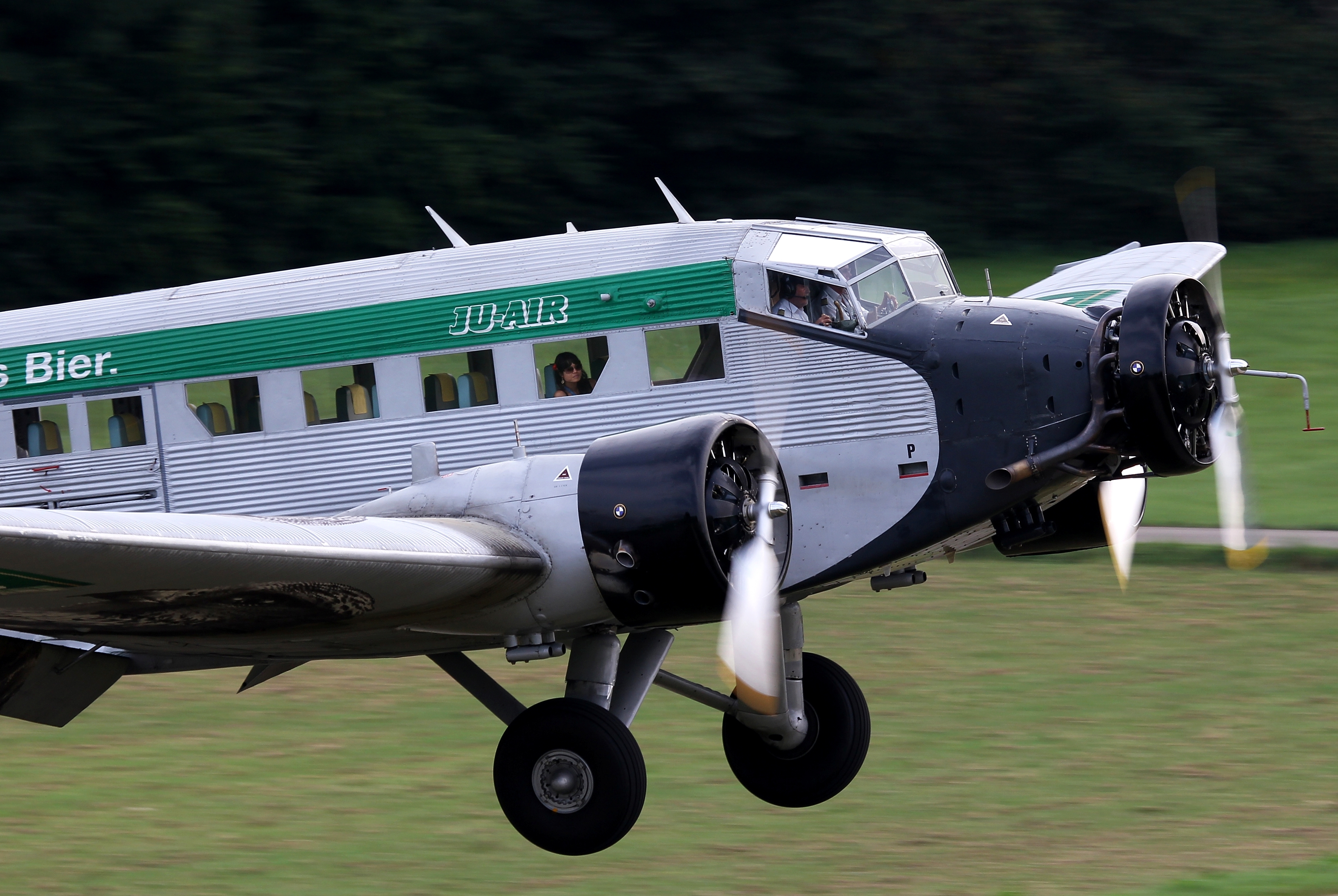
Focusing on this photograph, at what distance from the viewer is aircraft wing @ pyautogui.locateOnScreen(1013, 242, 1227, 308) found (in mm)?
11508

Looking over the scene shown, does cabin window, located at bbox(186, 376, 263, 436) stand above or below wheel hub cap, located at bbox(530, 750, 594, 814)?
above

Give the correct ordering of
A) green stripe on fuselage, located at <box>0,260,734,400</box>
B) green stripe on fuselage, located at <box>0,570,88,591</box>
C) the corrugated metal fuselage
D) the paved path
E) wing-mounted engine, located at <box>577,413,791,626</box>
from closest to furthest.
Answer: green stripe on fuselage, located at <box>0,570,88,591</box>
wing-mounted engine, located at <box>577,413,791,626</box>
the corrugated metal fuselage
green stripe on fuselage, located at <box>0,260,734,400</box>
the paved path

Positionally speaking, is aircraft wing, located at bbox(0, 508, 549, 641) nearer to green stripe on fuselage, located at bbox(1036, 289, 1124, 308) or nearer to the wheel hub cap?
the wheel hub cap

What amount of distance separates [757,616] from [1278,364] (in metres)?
20.3

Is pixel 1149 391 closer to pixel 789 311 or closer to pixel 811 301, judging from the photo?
pixel 811 301

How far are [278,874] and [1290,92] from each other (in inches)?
1186

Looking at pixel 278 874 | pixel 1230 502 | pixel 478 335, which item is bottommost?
pixel 278 874

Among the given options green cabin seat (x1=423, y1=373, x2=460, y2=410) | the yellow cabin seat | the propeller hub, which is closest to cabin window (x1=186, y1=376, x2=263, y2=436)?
green cabin seat (x1=423, y1=373, x2=460, y2=410)

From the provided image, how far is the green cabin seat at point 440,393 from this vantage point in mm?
10469

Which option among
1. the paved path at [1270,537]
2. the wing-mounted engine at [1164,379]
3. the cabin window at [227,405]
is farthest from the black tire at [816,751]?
the paved path at [1270,537]

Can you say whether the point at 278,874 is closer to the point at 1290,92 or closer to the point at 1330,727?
the point at 1330,727

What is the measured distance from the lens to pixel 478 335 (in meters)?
10.5

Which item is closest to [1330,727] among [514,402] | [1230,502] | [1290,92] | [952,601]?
[1230,502]

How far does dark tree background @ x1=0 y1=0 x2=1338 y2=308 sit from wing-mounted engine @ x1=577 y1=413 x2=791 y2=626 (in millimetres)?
23597
